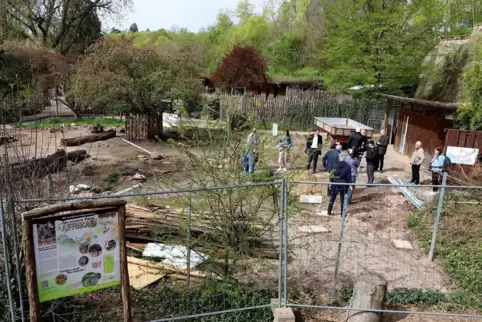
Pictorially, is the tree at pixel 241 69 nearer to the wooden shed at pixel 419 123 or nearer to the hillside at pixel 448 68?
the wooden shed at pixel 419 123

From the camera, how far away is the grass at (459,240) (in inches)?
263

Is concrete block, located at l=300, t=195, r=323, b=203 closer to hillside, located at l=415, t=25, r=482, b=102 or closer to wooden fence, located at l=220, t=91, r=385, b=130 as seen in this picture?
hillside, located at l=415, t=25, r=482, b=102

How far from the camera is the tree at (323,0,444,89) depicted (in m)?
20.9

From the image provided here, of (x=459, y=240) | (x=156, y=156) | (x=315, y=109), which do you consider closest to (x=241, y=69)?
(x=315, y=109)

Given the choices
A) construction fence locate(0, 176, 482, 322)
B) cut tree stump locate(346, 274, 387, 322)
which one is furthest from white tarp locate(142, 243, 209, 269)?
cut tree stump locate(346, 274, 387, 322)

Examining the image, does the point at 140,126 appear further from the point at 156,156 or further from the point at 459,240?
the point at 459,240

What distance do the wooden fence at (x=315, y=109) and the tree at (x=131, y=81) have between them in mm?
6814

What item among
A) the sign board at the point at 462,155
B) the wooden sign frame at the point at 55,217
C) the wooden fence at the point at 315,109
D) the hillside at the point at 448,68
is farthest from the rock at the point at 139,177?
the wooden fence at the point at 315,109

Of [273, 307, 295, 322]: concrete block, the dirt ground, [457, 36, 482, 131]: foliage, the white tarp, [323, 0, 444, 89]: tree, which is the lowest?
the dirt ground

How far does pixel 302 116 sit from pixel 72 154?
Result: 17.2 metres

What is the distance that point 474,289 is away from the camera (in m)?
6.67

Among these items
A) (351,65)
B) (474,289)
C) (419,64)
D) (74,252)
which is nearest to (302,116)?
(351,65)

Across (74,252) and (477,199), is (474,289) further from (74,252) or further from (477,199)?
(74,252)

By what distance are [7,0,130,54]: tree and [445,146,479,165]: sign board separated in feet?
119
